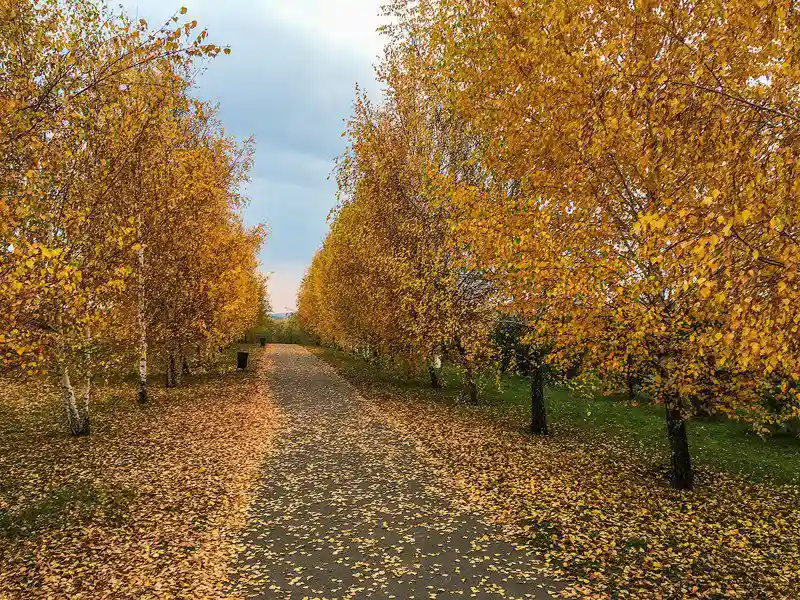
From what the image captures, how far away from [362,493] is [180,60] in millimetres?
9688

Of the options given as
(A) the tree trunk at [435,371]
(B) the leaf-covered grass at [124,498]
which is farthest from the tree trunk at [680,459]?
(A) the tree trunk at [435,371]

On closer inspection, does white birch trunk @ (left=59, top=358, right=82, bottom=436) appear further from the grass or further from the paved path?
the grass

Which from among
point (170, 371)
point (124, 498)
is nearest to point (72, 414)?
point (124, 498)

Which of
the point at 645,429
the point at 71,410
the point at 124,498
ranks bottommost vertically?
the point at 645,429

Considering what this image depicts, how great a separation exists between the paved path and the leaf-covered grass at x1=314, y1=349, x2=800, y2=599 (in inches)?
33.3

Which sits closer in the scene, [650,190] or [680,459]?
[650,190]

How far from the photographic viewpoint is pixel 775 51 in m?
7.25

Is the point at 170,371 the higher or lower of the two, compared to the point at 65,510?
higher

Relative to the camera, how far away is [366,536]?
9281mm

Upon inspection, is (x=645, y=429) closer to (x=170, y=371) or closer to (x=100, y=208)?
(x=100, y=208)

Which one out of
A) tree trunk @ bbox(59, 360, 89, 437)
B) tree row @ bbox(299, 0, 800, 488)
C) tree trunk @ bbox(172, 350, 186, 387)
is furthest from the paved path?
tree trunk @ bbox(172, 350, 186, 387)

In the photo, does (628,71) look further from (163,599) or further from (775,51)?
(163,599)

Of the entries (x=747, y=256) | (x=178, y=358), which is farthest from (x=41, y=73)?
(x=178, y=358)

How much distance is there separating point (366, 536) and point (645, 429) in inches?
542
